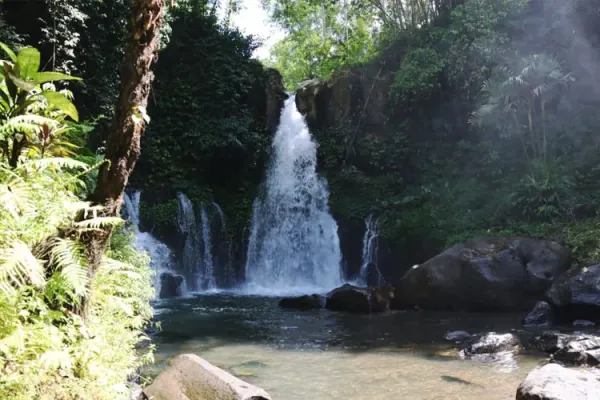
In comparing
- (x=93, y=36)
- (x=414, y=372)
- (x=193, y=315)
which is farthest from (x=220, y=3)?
(x=414, y=372)

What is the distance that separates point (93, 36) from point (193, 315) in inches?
406

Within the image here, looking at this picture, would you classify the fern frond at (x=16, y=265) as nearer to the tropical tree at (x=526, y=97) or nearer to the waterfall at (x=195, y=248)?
the waterfall at (x=195, y=248)

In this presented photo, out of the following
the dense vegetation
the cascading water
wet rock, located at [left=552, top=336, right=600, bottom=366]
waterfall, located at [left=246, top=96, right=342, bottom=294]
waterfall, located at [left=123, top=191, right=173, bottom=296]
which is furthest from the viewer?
waterfall, located at [left=246, top=96, right=342, bottom=294]

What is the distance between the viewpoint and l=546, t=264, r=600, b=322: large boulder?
9.09 m

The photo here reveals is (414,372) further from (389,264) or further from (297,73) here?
(297,73)

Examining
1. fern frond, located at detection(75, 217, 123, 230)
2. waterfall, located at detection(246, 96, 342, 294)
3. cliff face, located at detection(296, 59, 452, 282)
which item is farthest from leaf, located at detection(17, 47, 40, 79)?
cliff face, located at detection(296, 59, 452, 282)

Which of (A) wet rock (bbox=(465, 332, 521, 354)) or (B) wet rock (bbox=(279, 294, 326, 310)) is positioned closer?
(A) wet rock (bbox=(465, 332, 521, 354))

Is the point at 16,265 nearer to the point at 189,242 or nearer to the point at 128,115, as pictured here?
the point at 128,115

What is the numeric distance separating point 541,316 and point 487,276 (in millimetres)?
1592

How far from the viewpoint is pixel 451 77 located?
54.8 feet

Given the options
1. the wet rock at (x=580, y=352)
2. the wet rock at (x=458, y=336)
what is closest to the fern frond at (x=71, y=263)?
the wet rock at (x=580, y=352)

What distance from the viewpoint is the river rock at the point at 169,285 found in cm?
1401

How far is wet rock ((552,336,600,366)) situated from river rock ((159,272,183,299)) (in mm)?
10387

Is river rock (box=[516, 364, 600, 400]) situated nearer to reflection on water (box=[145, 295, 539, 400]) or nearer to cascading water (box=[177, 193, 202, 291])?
reflection on water (box=[145, 295, 539, 400])
